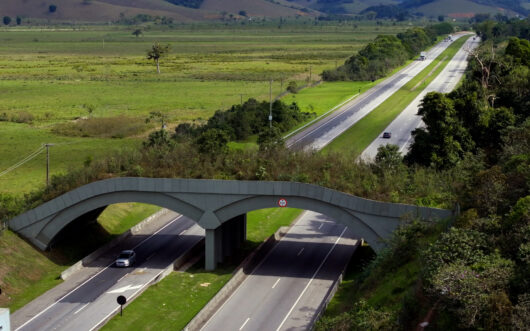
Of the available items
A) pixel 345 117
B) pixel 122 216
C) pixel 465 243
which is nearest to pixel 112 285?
pixel 122 216

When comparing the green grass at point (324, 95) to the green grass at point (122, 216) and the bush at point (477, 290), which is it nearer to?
the green grass at point (122, 216)

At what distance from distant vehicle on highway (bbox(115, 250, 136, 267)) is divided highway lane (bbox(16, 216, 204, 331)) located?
1.41 feet

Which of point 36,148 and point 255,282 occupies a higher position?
point 255,282

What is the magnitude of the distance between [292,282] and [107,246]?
1624cm

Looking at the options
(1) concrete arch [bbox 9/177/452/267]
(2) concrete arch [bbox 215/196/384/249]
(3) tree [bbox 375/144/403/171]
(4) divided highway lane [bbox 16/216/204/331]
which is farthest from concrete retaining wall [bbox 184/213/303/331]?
(3) tree [bbox 375/144/403/171]

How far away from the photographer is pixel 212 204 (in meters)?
55.4

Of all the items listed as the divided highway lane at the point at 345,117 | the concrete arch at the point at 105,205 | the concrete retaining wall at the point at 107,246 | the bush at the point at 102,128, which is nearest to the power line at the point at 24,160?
the bush at the point at 102,128

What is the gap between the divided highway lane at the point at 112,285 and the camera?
46062 mm

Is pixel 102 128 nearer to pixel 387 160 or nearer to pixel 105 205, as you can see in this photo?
pixel 105 205

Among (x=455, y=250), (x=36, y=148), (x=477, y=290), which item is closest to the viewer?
(x=477, y=290)

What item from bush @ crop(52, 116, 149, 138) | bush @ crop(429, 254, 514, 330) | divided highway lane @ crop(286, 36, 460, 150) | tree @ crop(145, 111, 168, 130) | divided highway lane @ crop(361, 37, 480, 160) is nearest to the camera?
bush @ crop(429, 254, 514, 330)

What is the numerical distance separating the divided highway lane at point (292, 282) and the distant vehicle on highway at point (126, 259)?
9071 mm

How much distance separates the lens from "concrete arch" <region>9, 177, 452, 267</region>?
52.5 m

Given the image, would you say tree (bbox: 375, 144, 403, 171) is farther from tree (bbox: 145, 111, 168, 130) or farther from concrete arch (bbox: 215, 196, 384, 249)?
tree (bbox: 145, 111, 168, 130)
